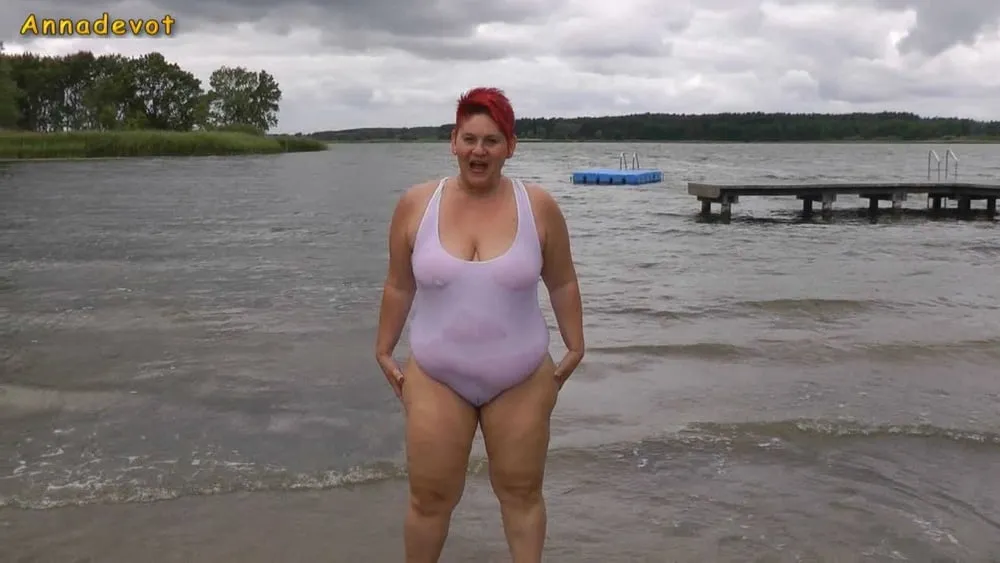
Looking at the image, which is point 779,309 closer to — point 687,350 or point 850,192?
point 687,350

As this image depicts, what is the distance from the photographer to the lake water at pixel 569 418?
5.91m

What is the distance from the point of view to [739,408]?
902 centimetres

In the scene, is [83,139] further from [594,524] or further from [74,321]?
[594,524]

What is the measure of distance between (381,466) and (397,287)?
365cm

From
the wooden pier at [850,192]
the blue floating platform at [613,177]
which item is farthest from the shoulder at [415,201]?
the blue floating platform at [613,177]

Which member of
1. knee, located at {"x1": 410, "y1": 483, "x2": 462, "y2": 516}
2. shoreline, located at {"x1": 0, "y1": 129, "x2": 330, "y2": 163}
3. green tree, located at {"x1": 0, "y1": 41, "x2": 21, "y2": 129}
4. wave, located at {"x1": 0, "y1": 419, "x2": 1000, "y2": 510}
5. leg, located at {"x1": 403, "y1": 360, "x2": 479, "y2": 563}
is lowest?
wave, located at {"x1": 0, "y1": 419, "x2": 1000, "y2": 510}

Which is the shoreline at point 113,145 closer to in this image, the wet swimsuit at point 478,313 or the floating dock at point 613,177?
the floating dock at point 613,177

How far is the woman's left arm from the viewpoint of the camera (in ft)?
12.5

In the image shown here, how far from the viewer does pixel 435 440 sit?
3670 mm

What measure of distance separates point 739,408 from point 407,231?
20.1 ft

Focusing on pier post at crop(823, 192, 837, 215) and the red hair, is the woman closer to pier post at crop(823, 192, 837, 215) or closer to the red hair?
the red hair

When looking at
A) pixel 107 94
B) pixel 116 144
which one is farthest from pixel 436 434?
pixel 107 94


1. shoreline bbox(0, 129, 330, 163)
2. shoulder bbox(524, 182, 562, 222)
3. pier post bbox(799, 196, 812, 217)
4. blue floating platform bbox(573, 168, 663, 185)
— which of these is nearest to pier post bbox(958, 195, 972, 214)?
pier post bbox(799, 196, 812, 217)

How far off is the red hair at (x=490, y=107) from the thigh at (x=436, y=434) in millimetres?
1052
